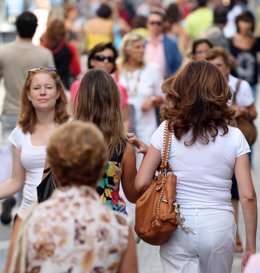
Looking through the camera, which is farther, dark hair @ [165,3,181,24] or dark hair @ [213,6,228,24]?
dark hair @ [165,3,181,24]

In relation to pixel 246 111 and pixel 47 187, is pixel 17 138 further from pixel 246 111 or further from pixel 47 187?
pixel 246 111

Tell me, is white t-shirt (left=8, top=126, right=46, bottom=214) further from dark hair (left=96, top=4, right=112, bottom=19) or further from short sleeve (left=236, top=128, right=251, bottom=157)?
dark hair (left=96, top=4, right=112, bottom=19)

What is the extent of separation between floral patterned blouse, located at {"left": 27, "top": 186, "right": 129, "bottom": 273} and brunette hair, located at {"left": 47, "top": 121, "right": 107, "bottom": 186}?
0.17 ft

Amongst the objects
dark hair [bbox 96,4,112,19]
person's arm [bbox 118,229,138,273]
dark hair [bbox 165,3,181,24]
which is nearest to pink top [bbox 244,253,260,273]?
person's arm [bbox 118,229,138,273]

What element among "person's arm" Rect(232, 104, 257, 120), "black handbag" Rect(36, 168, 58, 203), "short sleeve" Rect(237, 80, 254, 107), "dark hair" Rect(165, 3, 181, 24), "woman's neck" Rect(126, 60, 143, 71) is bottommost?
"dark hair" Rect(165, 3, 181, 24)

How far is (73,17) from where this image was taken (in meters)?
23.5

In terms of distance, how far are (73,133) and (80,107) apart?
1819 mm

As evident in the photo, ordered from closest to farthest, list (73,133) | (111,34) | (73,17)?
(73,133), (111,34), (73,17)

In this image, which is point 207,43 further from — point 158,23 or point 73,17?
point 73,17

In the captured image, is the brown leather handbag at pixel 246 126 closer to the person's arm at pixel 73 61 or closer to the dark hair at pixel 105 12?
the person's arm at pixel 73 61

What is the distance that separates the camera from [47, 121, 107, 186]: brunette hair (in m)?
3.88

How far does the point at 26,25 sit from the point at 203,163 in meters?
4.63

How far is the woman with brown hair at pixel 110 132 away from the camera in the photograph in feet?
18.5

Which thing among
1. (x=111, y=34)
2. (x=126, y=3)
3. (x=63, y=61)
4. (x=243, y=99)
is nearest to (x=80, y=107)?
(x=243, y=99)
